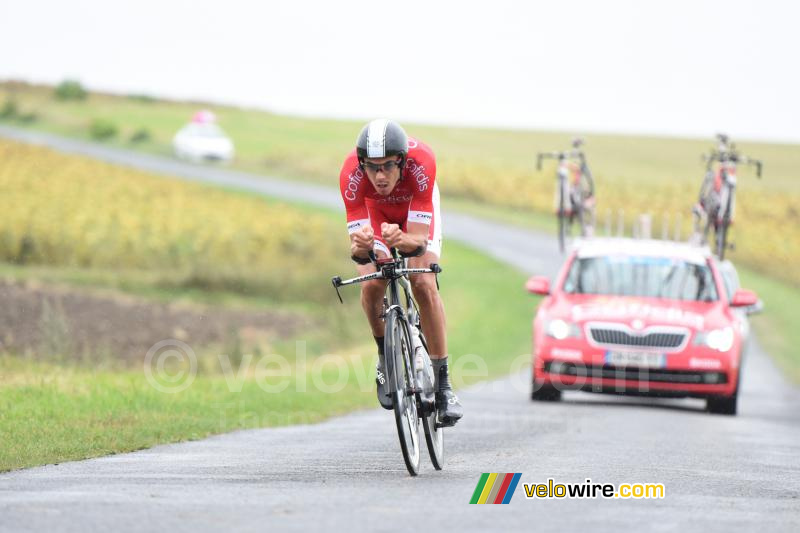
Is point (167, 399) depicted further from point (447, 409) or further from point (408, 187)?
point (408, 187)

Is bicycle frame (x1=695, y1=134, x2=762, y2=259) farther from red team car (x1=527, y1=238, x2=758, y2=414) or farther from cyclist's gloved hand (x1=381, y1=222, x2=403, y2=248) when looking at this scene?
cyclist's gloved hand (x1=381, y1=222, x2=403, y2=248)

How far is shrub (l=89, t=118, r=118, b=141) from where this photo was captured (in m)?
76.7

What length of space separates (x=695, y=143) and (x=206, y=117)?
3347cm

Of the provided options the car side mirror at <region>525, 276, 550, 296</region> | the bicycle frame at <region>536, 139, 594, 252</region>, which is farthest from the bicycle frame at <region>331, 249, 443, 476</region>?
the bicycle frame at <region>536, 139, 594, 252</region>

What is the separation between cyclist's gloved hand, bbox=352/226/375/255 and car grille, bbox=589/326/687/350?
7733 mm

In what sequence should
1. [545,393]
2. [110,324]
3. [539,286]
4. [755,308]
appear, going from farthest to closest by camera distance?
[110,324] → [755,308] → [545,393] → [539,286]

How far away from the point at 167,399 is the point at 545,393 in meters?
4.46

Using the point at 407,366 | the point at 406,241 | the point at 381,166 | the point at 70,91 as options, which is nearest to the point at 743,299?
the point at 407,366

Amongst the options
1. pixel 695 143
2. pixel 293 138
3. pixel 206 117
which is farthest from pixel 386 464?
pixel 695 143

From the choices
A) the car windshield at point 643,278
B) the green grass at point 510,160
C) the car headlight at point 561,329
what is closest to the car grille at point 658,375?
the car headlight at point 561,329

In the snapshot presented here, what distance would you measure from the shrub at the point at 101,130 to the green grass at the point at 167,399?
1909 inches

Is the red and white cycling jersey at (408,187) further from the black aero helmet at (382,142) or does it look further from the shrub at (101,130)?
the shrub at (101,130)

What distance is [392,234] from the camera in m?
9.88

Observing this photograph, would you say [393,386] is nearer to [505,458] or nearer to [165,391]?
[505,458]
